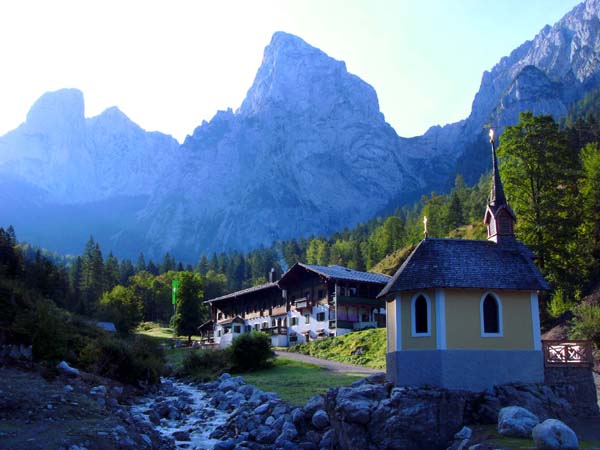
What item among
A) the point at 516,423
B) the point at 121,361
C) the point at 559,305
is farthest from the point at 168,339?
the point at 516,423

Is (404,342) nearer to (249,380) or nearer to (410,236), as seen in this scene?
(249,380)

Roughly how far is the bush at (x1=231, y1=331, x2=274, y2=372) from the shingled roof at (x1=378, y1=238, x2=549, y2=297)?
2164 cm

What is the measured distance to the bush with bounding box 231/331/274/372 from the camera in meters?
47.8

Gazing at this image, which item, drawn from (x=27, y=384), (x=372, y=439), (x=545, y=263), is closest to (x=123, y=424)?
(x=27, y=384)

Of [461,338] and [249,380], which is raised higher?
[461,338]

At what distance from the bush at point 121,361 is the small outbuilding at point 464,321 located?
1979 centimetres

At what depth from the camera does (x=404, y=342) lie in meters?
27.2

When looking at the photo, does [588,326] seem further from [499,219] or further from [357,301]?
[357,301]

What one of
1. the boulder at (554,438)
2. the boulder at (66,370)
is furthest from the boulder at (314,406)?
the boulder at (66,370)

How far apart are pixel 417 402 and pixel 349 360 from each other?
84.1 feet

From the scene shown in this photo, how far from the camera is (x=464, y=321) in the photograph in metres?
26.4

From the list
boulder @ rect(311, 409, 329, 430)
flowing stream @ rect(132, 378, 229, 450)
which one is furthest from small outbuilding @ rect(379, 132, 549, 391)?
flowing stream @ rect(132, 378, 229, 450)

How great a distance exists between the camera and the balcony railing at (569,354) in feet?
87.4

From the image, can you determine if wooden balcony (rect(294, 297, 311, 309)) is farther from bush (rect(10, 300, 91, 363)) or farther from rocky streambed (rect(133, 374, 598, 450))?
rocky streambed (rect(133, 374, 598, 450))
